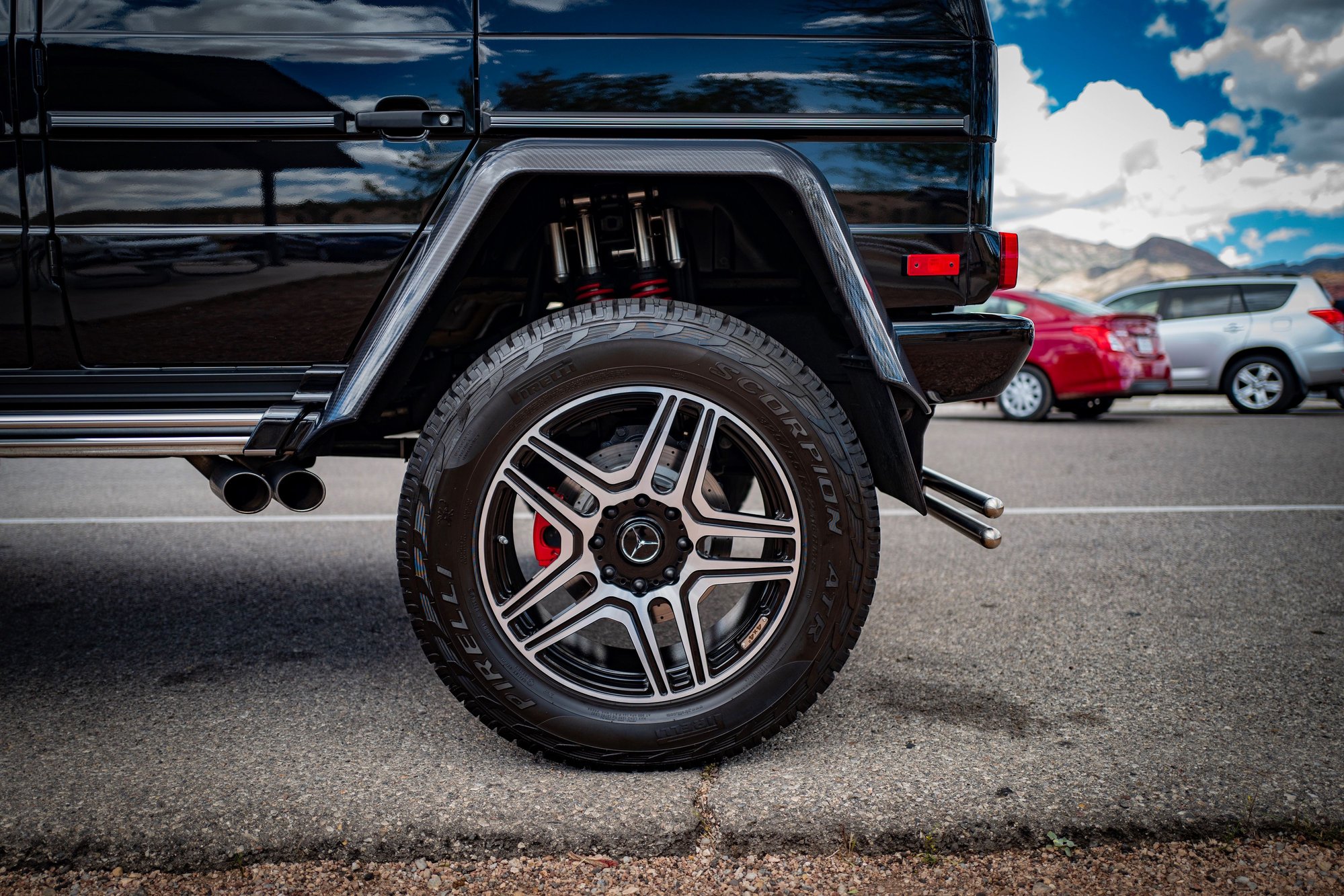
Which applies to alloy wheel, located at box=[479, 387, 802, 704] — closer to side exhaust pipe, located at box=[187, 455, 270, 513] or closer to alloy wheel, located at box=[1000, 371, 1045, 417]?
side exhaust pipe, located at box=[187, 455, 270, 513]

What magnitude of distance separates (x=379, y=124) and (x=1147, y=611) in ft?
9.63

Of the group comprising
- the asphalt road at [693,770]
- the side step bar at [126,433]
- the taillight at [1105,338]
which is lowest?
the asphalt road at [693,770]

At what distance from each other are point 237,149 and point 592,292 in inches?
34.9

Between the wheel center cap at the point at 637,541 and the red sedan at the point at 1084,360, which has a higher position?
the wheel center cap at the point at 637,541

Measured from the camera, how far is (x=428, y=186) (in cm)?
205

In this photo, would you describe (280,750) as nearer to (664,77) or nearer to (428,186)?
(428,186)

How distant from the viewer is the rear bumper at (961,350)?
2143mm

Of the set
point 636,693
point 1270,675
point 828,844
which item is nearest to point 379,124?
point 636,693

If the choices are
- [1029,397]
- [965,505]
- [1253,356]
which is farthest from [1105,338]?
[965,505]

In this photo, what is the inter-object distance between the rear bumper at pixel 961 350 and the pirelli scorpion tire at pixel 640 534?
0.31 meters

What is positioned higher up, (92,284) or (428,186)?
(428,186)

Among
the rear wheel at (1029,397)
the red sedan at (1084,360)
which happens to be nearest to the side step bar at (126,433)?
the red sedan at (1084,360)

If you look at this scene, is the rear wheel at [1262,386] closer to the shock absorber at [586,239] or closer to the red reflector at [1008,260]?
the red reflector at [1008,260]

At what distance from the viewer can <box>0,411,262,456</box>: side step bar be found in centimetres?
204
